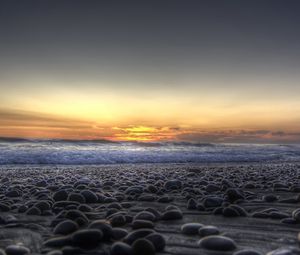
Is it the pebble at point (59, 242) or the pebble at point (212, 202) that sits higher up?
the pebble at point (212, 202)

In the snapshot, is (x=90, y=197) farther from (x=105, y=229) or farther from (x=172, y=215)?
(x=105, y=229)

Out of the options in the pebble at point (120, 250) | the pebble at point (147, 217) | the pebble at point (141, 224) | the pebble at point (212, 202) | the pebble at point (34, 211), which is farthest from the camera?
the pebble at point (212, 202)

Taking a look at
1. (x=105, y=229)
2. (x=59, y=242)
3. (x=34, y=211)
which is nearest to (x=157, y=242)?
→ (x=105, y=229)

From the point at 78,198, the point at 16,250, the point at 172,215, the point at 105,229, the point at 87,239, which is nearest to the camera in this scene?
the point at 16,250

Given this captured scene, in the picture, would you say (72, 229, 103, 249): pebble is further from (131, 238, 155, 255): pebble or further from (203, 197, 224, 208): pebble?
(203, 197, 224, 208): pebble

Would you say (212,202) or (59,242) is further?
(212,202)

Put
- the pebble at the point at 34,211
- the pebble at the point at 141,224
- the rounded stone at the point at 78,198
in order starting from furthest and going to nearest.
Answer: the rounded stone at the point at 78,198, the pebble at the point at 34,211, the pebble at the point at 141,224

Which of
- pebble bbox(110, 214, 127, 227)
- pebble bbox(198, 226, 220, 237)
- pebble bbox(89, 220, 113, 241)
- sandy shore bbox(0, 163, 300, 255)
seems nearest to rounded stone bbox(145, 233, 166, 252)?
sandy shore bbox(0, 163, 300, 255)

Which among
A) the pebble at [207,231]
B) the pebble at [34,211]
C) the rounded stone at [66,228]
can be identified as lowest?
the pebble at [34,211]

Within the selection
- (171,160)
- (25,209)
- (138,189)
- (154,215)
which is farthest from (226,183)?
(171,160)

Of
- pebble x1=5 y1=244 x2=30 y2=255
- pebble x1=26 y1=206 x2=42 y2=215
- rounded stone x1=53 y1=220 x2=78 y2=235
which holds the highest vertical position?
rounded stone x1=53 y1=220 x2=78 y2=235

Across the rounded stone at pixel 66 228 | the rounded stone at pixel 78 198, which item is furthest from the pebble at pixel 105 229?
the rounded stone at pixel 78 198

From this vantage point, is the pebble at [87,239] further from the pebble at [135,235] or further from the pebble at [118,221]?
the pebble at [118,221]

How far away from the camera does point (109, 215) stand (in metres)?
5.49
